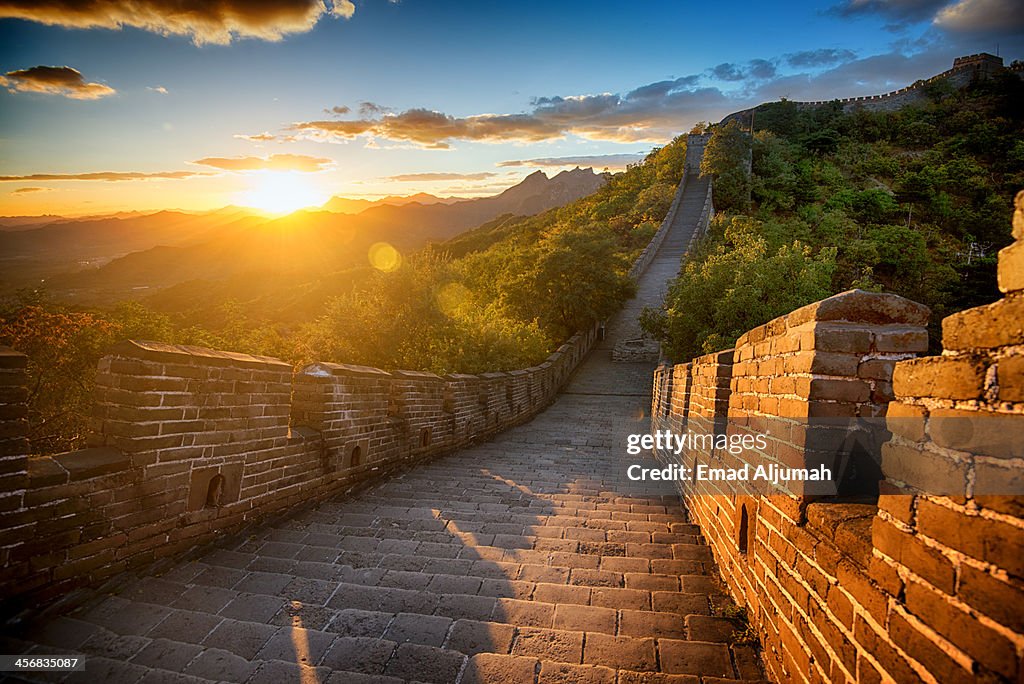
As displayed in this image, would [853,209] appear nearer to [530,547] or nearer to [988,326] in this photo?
[530,547]

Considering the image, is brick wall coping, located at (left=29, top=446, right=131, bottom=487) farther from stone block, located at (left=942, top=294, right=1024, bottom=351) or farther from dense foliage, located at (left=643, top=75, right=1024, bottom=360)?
dense foliage, located at (left=643, top=75, right=1024, bottom=360)

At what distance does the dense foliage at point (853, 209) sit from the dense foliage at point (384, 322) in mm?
4482

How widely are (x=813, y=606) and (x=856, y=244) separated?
28.1 meters

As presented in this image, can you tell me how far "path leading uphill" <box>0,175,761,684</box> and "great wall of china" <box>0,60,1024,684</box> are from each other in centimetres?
2

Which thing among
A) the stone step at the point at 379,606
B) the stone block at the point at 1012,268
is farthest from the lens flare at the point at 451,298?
the stone block at the point at 1012,268

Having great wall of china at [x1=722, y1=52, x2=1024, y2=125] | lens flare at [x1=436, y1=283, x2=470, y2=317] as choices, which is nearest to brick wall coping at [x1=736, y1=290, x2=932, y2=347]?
lens flare at [x1=436, y1=283, x2=470, y2=317]

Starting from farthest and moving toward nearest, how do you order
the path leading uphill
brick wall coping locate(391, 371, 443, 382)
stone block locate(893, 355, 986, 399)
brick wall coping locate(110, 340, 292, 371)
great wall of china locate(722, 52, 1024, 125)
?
1. great wall of china locate(722, 52, 1024, 125)
2. brick wall coping locate(391, 371, 443, 382)
3. brick wall coping locate(110, 340, 292, 371)
4. the path leading uphill
5. stone block locate(893, 355, 986, 399)

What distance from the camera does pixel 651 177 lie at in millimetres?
45062

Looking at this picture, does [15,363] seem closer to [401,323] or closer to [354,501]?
[354,501]

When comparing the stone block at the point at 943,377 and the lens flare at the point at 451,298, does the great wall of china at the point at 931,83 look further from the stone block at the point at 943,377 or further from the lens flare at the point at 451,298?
the stone block at the point at 943,377

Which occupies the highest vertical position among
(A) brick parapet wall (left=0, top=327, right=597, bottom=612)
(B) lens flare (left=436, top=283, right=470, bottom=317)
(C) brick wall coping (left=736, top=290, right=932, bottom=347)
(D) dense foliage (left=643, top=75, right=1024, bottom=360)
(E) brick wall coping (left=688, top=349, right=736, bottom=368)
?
(D) dense foliage (left=643, top=75, right=1024, bottom=360)

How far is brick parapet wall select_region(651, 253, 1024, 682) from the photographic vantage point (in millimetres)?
1119

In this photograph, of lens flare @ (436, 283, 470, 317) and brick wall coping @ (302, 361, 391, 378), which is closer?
brick wall coping @ (302, 361, 391, 378)

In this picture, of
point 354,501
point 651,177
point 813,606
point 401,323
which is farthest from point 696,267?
point 651,177
